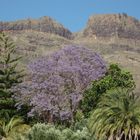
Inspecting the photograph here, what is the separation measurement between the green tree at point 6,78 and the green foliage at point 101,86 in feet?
40.0

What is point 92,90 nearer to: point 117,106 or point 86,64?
point 86,64

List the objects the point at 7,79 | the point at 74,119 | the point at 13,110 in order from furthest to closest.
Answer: the point at 7,79
the point at 13,110
the point at 74,119

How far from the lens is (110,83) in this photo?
5394 centimetres

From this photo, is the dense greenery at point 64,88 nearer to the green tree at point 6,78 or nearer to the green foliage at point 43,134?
the green tree at point 6,78

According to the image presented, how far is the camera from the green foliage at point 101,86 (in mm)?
53969

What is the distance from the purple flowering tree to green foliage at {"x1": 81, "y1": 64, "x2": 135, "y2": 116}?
103cm

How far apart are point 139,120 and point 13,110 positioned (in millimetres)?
31556

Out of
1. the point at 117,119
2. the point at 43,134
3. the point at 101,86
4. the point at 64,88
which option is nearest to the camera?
the point at 43,134

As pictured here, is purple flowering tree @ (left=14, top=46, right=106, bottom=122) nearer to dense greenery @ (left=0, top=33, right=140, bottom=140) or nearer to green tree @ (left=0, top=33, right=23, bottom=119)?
dense greenery @ (left=0, top=33, right=140, bottom=140)

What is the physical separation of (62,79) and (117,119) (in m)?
19.3

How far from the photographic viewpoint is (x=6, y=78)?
7156 cm

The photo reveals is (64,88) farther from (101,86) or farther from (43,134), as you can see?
(43,134)

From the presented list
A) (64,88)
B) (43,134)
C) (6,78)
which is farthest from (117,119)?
(6,78)

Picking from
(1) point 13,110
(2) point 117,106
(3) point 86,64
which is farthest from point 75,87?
(2) point 117,106
